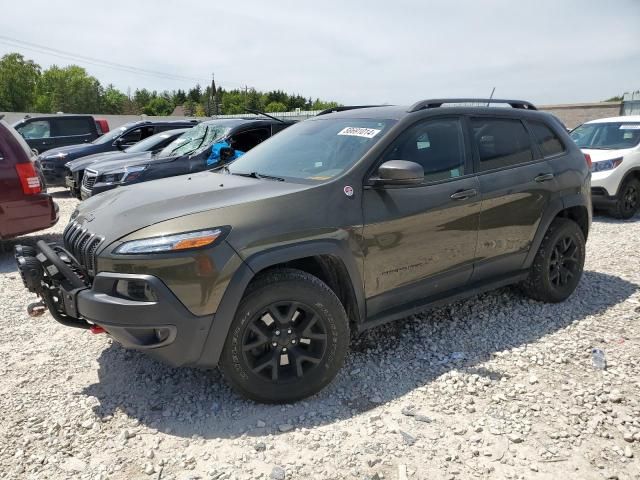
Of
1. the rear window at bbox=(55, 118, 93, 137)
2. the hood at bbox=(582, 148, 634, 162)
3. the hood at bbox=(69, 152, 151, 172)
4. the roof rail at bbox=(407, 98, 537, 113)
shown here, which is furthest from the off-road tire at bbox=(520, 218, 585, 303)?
the rear window at bbox=(55, 118, 93, 137)

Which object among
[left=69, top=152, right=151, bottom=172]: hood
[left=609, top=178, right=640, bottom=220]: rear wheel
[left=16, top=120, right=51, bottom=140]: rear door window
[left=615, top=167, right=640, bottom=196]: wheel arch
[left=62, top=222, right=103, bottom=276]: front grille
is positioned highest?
[left=16, top=120, right=51, bottom=140]: rear door window

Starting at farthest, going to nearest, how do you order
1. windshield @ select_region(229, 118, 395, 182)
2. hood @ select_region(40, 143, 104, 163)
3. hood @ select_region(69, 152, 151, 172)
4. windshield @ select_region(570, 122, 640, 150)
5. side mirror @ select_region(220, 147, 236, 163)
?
hood @ select_region(40, 143, 104, 163)
windshield @ select_region(570, 122, 640, 150)
hood @ select_region(69, 152, 151, 172)
side mirror @ select_region(220, 147, 236, 163)
windshield @ select_region(229, 118, 395, 182)

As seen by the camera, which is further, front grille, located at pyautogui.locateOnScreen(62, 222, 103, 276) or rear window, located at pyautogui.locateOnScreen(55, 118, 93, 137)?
rear window, located at pyautogui.locateOnScreen(55, 118, 93, 137)

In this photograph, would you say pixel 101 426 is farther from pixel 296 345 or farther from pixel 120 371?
pixel 296 345

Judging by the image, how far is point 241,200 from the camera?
110 inches

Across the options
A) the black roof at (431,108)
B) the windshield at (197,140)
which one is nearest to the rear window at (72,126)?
the windshield at (197,140)

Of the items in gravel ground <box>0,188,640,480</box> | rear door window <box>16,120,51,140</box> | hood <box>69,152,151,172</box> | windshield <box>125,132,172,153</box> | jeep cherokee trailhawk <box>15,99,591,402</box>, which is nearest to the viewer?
gravel ground <box>0,188,640,480</box>

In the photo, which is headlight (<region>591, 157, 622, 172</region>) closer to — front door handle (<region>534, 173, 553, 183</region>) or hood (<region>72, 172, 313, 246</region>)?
front door handle (<region>534, 173, 553, 183</region>)

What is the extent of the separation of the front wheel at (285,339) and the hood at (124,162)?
541 cm

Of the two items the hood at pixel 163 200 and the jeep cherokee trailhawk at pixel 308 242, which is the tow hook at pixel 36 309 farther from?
the hood at pixel 163 200

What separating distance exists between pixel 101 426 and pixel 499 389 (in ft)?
7.75

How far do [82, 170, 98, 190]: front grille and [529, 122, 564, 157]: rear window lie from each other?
6448 mm

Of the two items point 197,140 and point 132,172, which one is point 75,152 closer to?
point 132,172

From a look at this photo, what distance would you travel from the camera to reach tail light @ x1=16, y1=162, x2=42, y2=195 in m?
5.64
